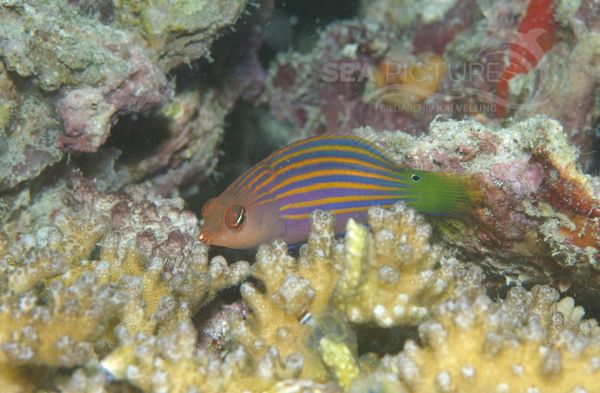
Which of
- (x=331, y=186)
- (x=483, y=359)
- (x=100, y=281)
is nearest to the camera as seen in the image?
(x=483, y=359)

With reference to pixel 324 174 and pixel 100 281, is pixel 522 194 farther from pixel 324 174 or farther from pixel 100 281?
pixel 100 281

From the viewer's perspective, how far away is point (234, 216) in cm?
331

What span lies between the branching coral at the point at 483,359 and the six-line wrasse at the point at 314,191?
971mm

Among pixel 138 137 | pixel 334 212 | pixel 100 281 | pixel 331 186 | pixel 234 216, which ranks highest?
pixel 331 186

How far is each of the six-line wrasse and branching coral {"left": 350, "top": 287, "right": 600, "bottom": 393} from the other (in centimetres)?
97

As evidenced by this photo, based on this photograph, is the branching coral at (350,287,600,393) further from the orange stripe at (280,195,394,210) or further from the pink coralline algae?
the pink coralline algae

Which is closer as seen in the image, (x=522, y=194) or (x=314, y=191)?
(x=522, y=194)

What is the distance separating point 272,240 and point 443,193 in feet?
3.57

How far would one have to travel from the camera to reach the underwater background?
2.30 m

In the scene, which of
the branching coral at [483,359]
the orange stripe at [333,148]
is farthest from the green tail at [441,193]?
the branching coral at [483,359]

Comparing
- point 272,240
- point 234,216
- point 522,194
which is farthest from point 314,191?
point 522,194

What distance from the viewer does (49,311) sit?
7.54 ft

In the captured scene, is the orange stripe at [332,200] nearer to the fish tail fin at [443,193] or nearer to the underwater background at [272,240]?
the fish tail fin at [443,193]

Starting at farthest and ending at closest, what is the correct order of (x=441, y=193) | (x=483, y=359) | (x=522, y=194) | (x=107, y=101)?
(x=107, y=101), (x=441, y=193), (x=522, y=194), (x=483, y=359)
